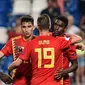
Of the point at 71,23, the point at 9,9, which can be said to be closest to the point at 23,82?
the point at 71,23

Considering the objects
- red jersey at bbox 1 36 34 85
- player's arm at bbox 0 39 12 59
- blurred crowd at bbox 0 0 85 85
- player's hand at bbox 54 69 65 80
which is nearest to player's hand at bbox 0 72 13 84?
red jersey at bbox 1 36 34 85

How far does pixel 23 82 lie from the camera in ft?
29.8

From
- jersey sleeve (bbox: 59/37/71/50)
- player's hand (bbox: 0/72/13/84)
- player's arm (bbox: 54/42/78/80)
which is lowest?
player's hand (bbox: 0/72/13/84)

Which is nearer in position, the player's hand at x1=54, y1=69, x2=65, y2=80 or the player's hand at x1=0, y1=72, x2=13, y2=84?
the player's hand at x1=54, y1=69, x2=65, y2=80

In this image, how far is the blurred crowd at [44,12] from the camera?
13.9 m

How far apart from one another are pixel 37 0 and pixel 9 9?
0.85 m

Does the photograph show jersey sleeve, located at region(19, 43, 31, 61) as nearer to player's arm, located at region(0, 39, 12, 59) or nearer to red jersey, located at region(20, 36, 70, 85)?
red jersey, located at region(20, 36, 70, 85)

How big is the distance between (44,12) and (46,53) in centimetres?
595

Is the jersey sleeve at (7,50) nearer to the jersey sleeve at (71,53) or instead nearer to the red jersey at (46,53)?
the red jersey at (46,53)

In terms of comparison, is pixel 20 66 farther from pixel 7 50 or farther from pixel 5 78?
pixel 5 78

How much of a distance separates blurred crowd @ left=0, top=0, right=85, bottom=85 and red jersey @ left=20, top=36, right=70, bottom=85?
5270 millimetres

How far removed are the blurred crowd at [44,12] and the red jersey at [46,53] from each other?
527 centimetres

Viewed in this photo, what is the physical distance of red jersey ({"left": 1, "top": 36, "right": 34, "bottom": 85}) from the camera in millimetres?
9031

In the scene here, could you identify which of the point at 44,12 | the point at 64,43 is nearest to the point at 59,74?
the point at 64,43
